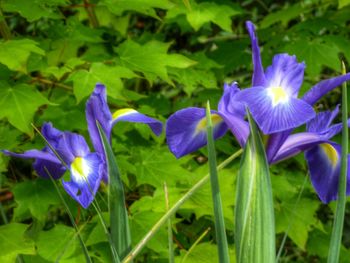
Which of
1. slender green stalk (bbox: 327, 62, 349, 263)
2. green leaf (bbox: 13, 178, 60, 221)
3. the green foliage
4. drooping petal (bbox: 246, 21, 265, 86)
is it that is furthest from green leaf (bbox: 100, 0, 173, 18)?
slender green stalk (bbox: 327, 62, 349, 263)

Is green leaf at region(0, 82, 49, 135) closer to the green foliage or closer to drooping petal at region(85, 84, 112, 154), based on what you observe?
the green foliage

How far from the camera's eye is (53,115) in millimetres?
1539

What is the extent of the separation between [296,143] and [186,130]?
0.16m

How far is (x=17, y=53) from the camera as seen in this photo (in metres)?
1.40

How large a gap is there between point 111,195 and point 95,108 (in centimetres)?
14

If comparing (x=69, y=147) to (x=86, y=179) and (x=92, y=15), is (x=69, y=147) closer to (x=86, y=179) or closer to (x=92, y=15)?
(x=86, y=179)

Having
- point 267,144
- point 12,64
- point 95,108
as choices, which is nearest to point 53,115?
point 12,64

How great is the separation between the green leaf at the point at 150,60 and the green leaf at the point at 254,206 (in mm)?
661

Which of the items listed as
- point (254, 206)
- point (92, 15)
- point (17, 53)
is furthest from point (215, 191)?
point (92, 15)

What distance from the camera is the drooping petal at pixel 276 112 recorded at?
0.89 meters

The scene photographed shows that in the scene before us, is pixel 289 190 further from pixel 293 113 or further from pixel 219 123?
pixel 293 113

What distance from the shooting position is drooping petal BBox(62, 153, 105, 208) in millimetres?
1005

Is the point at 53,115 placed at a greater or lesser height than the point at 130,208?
greater

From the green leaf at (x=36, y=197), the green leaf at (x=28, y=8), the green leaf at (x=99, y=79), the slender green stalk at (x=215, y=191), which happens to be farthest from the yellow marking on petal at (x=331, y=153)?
the green leaf at (x=28, y=8)
